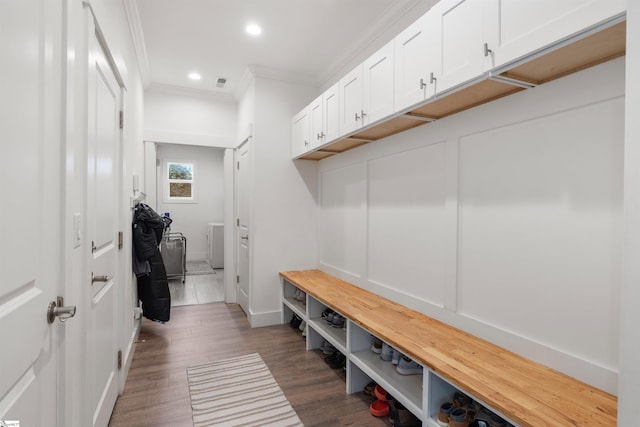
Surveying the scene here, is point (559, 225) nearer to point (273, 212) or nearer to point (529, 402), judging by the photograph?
point (529, 402)

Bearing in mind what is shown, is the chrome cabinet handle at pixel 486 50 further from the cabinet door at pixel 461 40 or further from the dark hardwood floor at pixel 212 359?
the dark hardwood floor at pixel 212 359

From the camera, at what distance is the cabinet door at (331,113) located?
2721mm

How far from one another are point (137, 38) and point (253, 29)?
1.03m

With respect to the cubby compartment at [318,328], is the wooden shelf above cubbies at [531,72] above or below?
above

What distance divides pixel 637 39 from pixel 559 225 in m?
0.79

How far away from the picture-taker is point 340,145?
9.78ft

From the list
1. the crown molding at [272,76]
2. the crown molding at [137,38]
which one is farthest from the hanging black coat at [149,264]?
the crown molding at [272,76]

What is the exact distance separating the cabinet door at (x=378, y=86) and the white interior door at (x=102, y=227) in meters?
1.58

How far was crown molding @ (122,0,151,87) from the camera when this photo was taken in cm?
244

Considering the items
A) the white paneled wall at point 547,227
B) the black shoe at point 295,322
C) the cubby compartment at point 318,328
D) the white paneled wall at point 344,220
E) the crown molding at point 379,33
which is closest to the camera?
the white paneled wall at point 547,227

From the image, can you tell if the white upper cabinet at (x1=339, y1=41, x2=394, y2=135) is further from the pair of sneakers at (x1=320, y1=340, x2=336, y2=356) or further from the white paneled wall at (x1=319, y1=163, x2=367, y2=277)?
the pair of sneakers at (x1=320, y1=340, x2=336, y2=356)

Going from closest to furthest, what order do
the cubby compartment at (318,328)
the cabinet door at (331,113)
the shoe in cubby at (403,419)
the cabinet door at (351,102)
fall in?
1. the shoe in cubby at (403,419)
2. the cabinet door at (351,102)
3. the cubby compartment at (318,328)
4. the cabinet door at (331,113)

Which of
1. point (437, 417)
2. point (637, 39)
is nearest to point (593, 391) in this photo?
point (437, 417)

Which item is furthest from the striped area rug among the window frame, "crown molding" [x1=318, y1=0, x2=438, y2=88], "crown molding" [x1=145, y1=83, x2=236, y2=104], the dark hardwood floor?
the window frame
